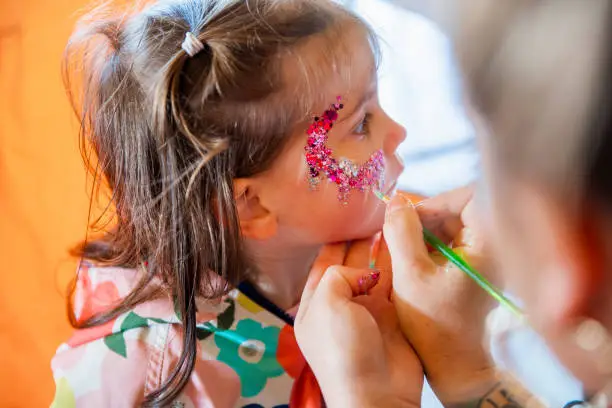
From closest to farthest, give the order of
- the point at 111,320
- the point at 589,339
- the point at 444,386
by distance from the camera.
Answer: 1. the point at 589,339
2. the point at 444,386
3. the point at 111,320

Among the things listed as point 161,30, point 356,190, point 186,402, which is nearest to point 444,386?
point 356,190

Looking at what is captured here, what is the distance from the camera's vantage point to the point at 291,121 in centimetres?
60

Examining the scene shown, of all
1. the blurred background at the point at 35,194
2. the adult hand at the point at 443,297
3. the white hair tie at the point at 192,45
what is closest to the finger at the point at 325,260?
the adult hand at the point at 443,297

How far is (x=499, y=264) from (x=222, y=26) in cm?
34

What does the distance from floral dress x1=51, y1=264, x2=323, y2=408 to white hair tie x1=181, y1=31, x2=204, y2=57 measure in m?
0.28

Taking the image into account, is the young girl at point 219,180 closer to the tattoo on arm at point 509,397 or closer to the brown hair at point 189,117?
the brown hair at point 189,117

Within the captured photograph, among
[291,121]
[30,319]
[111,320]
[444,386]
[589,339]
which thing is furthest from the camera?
[30,319]

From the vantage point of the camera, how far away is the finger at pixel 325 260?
2.01 feet

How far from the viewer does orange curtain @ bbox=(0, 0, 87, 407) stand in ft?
3.42

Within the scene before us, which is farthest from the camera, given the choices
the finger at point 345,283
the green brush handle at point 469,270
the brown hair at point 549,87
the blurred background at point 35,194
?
the blurred background at point 35,194

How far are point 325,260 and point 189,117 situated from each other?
0.65 feet

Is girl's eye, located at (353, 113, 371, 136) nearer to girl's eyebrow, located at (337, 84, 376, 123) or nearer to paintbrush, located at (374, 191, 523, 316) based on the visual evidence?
girl's eyebrow, located at (337, 84, 376, 123)

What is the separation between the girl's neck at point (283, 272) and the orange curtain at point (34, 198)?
1.43 feet

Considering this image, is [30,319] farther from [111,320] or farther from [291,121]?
[291,121]
